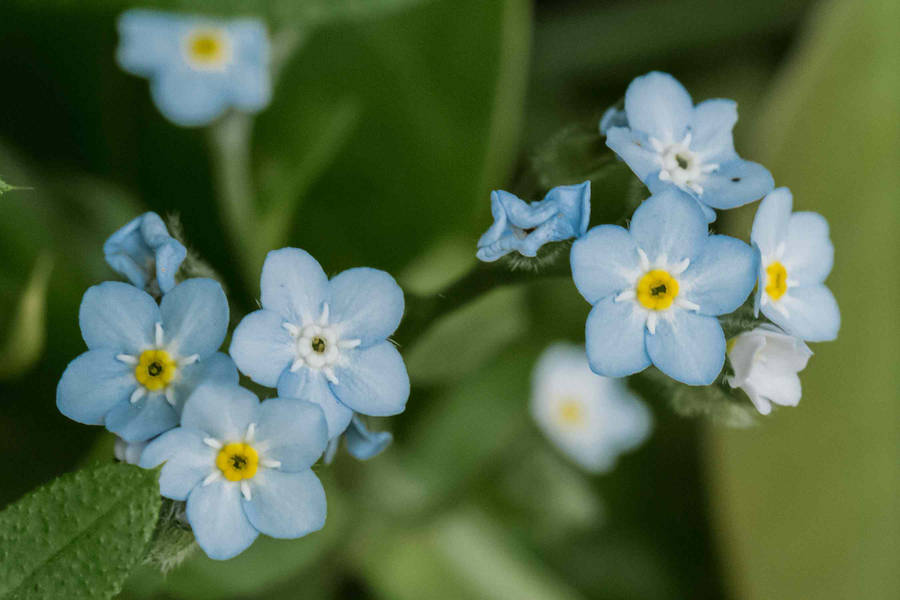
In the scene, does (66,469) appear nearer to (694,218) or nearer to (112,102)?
(112,102)

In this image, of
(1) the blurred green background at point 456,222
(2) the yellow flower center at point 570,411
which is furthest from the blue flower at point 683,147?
(2) the yellow flower center at point 570,411

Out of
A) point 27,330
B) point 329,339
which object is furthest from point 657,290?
point 27,330

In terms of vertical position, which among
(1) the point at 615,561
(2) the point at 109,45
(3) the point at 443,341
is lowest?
(1) the point at 615,561

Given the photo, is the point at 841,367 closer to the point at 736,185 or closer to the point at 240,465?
the point at 736,185

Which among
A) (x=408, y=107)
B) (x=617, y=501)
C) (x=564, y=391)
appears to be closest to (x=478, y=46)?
(x=408, y=107)

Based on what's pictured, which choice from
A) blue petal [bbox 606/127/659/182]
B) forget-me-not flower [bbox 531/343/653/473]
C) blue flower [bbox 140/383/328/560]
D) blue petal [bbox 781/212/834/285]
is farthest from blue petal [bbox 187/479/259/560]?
forget-me-not flower [bbox 531/343/653/473]

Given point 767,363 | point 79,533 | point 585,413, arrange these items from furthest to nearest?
point 585,413 → point 767,363 → point 79,533
